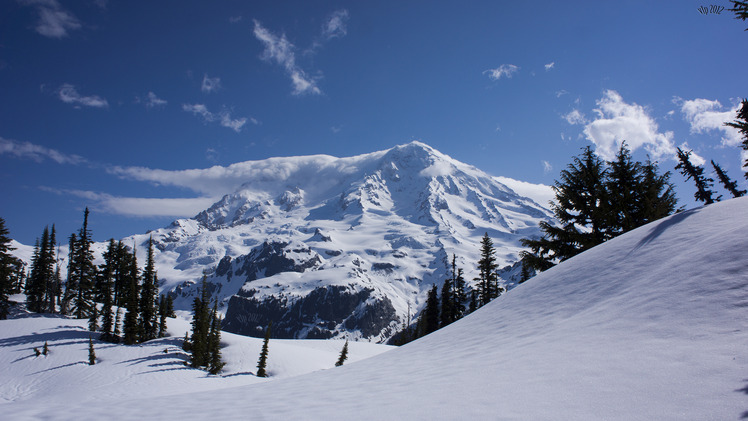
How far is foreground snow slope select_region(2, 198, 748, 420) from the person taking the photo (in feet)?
12.2

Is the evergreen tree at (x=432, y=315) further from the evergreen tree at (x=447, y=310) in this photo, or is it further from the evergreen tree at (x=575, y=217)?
the evergreen tree at (x=575, y=217)

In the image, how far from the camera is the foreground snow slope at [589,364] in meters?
3.71

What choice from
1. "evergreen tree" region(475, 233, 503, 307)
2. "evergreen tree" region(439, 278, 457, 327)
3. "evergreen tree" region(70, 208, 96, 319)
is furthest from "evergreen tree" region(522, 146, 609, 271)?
"evergreen tree" region(70, 208, 96, 319)

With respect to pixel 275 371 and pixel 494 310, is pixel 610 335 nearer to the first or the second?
pixel 494 310

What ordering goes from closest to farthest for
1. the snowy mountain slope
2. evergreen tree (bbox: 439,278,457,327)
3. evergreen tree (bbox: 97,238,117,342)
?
the snowy mountain slope → evergreen tree (bbox: 97,238,117,342) → evergreen tree (bbox: 439,278,457,327)

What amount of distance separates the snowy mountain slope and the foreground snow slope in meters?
23.2

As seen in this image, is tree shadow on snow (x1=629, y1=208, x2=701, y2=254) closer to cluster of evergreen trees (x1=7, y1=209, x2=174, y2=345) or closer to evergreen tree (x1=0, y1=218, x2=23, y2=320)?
cluster of evergreen trees (x1=7, y1=209, x2=174, y2=345)

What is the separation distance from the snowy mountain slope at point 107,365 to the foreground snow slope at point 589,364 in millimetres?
23200

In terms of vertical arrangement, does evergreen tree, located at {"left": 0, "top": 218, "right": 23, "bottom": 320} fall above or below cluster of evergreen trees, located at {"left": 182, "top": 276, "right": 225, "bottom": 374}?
above

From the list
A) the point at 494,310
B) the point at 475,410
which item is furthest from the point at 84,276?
the point at 475,410

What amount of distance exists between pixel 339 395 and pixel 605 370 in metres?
3.94

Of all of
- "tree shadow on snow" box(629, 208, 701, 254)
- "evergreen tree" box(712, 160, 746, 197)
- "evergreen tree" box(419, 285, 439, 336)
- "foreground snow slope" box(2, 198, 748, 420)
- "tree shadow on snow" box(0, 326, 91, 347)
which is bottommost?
"tree shadow on snow" box(0, 326, 91, 347)

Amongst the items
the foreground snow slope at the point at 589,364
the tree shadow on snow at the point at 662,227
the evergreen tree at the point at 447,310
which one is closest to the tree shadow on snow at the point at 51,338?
the evergreen tree at the point at 447,310

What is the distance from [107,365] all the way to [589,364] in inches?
1797
